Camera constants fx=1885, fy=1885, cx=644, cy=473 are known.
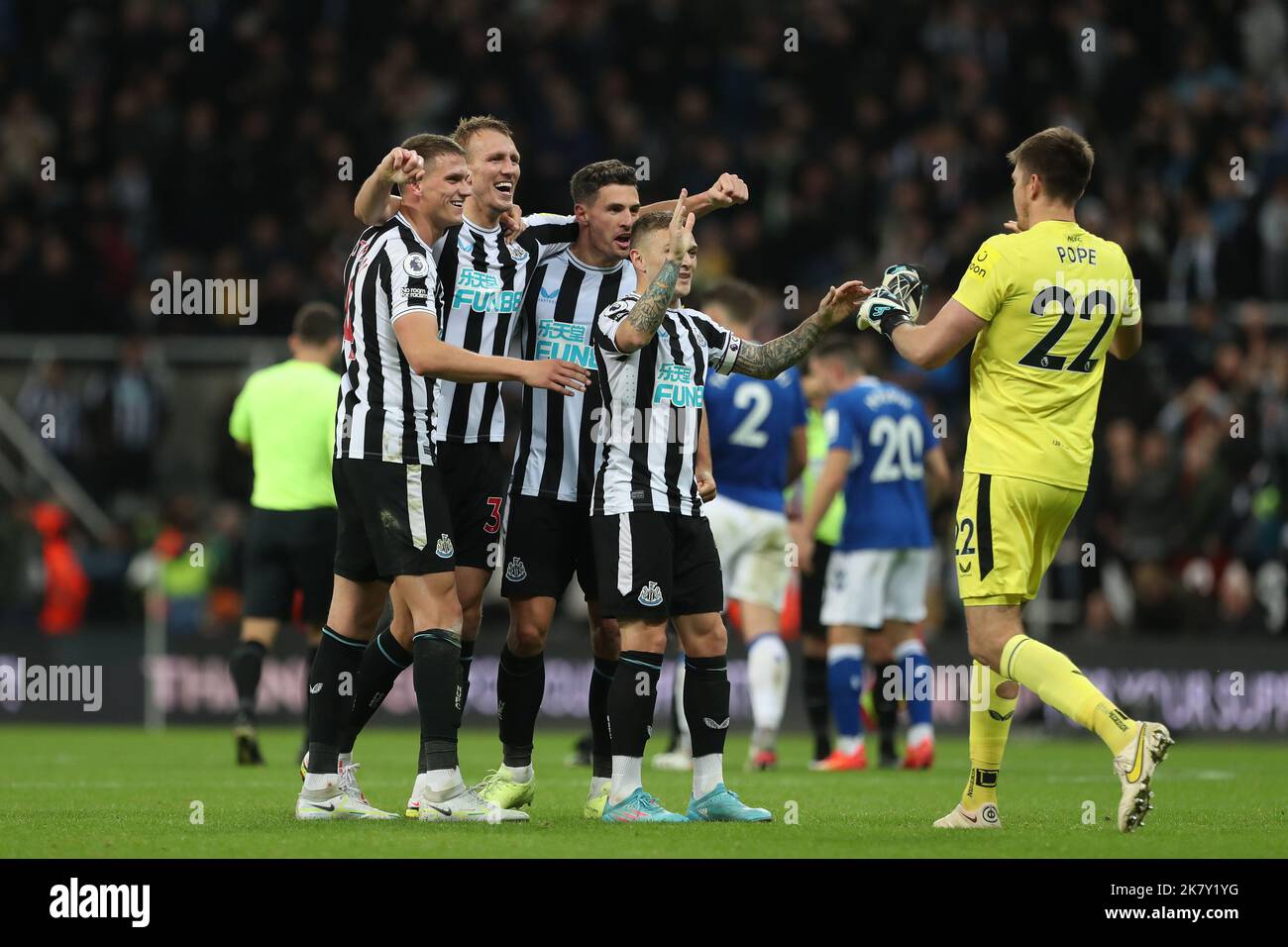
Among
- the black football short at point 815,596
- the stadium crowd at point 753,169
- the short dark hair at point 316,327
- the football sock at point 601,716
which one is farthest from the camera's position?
the stadium crowd at point 753,169

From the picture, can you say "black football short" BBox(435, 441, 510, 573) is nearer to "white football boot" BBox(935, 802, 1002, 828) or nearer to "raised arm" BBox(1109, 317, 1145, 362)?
"white football boot" BBox(935, 802, 1002, 828)

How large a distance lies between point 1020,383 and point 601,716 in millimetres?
2394

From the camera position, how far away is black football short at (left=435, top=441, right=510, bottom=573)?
7617mm

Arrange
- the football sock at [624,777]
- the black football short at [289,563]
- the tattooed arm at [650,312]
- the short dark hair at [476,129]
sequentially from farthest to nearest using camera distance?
1. the black football short at [289,563]
2. the short dark hair at [476,129]
3. the football sock at [624,777]
4. the tattooed arm at [650,312]

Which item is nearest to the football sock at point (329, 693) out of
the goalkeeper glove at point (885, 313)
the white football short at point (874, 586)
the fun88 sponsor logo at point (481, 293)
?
the fun88 sponsor logo at point (481, 293)

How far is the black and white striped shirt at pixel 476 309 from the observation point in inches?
300

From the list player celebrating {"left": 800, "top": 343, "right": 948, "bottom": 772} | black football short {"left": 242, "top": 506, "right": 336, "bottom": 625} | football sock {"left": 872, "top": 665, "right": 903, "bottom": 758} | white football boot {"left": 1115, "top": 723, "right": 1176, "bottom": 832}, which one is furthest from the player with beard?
football sock {"left": 872, "top": 665, "right": 903, "bottom": 758}

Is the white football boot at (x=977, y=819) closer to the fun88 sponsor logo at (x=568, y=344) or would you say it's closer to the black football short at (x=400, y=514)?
the black football short at (x=400, y=514)

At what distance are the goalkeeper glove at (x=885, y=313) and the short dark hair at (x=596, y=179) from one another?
1.21m

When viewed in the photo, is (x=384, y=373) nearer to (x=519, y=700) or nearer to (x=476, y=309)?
(x=476, y=309)

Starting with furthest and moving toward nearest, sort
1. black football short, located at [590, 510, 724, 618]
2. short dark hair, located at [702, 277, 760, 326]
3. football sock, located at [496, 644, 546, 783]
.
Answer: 1. short dark hair, located at [702, 277, 760, 326]
2. football sock, located at [496, 644, 546, 783]
3. black football short, located at [590, 510, 724, 618]

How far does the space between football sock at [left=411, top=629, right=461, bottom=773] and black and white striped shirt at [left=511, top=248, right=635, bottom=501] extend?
0.96 m

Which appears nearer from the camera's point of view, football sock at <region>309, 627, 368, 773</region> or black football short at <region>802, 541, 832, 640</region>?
football sock at <region>309, 627, 368, 773</region>

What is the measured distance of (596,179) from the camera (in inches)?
305
